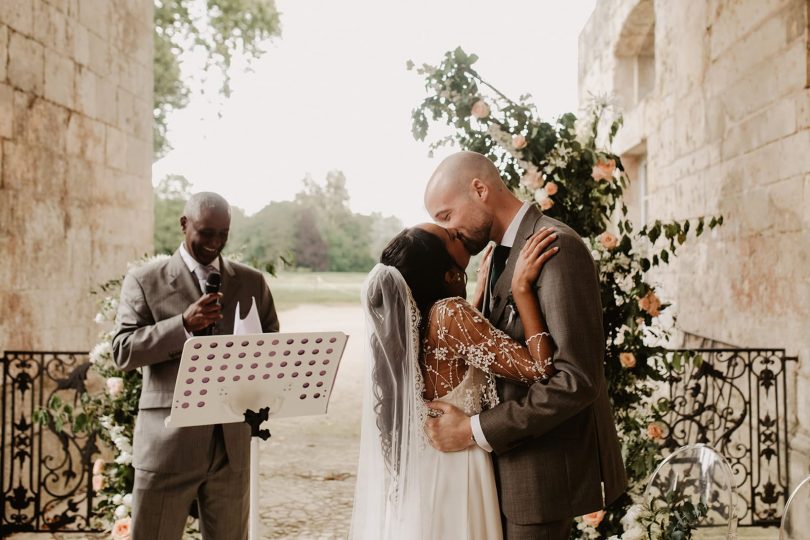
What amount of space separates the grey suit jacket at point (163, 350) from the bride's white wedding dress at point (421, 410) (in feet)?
2.62

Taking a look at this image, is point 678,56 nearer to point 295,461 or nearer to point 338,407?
point 295,461

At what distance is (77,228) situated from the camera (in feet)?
17.4

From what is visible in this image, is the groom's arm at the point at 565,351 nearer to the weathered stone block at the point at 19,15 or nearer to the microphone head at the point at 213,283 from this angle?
the microphone head at the point at 213,283

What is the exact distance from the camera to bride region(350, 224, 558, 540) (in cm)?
195

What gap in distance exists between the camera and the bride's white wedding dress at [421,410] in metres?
2.04

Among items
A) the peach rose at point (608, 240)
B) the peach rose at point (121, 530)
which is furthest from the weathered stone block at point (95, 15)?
the peach rose at point (608, 240)

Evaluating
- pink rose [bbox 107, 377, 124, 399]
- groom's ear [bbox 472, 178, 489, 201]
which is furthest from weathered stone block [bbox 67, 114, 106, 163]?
groom's ear [bbox 472, 178, 489, 201]

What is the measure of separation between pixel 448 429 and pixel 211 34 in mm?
11212

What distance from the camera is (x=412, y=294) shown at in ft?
7.02

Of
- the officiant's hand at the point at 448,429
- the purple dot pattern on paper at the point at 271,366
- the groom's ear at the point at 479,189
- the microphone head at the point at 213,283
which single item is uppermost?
the groom's ear at the point at 479,189

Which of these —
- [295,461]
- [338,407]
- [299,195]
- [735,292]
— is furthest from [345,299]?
[735,292]

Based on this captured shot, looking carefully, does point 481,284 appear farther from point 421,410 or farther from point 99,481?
point 99,481

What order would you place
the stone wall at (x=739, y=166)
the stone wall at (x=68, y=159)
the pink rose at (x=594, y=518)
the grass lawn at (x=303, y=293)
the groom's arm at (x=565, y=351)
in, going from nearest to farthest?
the groom's arm at (x=565, y=351) → the pink rose at (x=594, y=518) → the stone wall at (x=739, y=166) → the stone wall at (x=68, y=159) → the grass lawn at (x=303, y=293)

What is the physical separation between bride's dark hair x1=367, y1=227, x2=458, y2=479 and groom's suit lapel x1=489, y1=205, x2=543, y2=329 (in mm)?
159
